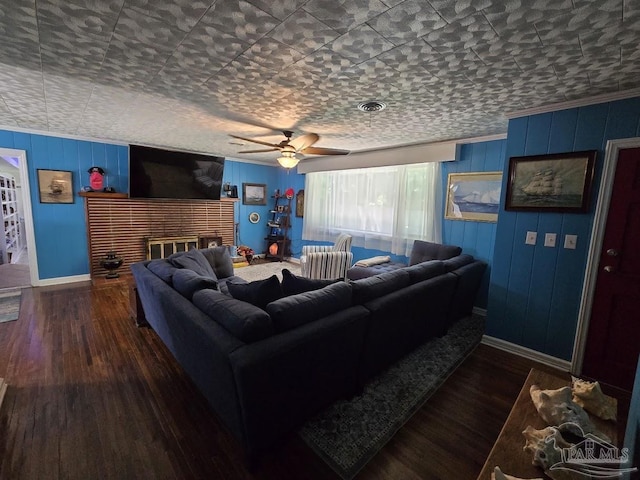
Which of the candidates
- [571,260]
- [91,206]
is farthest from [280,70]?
Result: [91,206]

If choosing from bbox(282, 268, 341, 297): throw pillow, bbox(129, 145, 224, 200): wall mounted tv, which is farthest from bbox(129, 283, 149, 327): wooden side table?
bbox(129, 145, 224, 200): wall mounted tv

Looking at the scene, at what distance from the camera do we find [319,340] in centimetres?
162

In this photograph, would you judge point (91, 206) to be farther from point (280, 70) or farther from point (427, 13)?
point (427, 13)

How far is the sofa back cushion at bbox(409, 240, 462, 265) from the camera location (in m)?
3.80

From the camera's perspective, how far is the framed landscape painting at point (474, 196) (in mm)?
3592

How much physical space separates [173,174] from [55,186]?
63.4 inches

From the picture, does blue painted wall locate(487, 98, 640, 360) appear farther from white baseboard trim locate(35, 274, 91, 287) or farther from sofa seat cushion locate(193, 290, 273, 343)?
white baseboard trim locate(35, 274, 91, 287)

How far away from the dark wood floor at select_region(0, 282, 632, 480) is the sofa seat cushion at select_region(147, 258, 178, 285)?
0.71m

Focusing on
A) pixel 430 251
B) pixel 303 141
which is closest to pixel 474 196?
pixel 430 251

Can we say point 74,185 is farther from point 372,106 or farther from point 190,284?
point 372,106

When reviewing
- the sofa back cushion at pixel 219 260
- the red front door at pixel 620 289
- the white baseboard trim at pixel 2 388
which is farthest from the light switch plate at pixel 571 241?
the white baseboard trim at pixel 2 388

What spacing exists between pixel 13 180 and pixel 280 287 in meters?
9.51

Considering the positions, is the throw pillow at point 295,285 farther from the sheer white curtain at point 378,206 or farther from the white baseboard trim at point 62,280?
the white baseboard trim at point 62,280

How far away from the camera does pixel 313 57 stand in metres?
1.75
